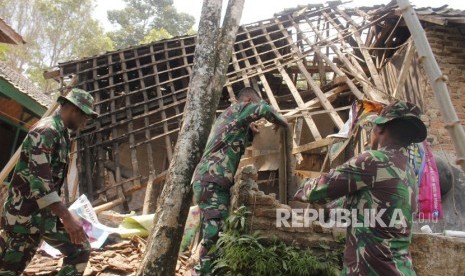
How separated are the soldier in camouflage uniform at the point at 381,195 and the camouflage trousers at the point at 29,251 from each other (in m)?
2.05

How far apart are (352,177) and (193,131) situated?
1688mm

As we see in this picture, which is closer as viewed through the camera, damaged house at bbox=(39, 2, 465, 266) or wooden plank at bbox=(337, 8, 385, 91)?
damaged house at bbox=(39, 2, 465, 266)

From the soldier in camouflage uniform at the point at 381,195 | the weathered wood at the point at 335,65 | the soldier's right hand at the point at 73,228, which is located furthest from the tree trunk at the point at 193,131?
the weathered wood at the point at 335,65

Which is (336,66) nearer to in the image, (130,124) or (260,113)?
(130,124)

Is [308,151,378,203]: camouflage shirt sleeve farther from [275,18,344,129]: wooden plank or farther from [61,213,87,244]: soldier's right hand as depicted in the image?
[275,18,344,129]: wooden plank

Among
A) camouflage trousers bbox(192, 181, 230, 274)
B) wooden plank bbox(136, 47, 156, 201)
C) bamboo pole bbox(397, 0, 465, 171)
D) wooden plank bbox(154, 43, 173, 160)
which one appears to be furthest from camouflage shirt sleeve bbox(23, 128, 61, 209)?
wooden plank bbox(154, 43, 173, 160)

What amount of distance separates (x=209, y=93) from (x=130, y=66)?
5314 mm

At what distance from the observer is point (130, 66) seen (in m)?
8.57

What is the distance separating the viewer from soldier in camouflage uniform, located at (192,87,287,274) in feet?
10.7

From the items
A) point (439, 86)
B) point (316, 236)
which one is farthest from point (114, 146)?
point (439, 86)

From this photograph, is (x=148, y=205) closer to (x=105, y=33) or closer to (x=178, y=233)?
(x=178, y=233)

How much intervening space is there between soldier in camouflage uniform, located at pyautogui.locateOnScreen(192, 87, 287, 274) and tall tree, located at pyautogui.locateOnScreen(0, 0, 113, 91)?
2428cm

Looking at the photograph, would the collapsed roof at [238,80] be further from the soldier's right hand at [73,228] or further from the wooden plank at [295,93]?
the soldier's right hand at [73,228]

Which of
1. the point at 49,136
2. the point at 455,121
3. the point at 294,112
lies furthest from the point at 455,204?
Answer: the point at 49,136
